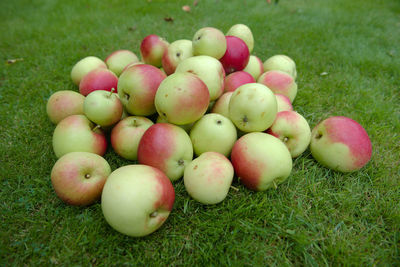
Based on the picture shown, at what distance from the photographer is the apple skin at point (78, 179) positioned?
154 centimetres

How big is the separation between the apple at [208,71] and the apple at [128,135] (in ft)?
1.79

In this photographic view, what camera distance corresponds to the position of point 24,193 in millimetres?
1756

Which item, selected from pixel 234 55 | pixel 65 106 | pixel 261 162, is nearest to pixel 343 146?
pixel 261 162

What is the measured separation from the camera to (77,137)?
1802 mm

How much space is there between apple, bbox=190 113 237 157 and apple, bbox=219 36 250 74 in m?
0.74

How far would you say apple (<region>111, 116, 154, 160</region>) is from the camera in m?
1.84

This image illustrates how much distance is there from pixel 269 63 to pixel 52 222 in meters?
2.40

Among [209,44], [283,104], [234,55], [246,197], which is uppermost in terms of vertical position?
[209,44]

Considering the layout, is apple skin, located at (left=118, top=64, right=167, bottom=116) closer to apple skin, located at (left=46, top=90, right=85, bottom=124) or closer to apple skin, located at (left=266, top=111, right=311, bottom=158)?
apple skin, located at (left=46, top=90, right=85, bottom=124)

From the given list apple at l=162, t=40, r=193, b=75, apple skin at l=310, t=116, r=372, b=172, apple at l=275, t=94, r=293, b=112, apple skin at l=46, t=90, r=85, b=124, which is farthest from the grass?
apple at l=162, t=40, r=193, b=75

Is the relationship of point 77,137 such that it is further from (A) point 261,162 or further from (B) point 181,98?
(A) point 261,162

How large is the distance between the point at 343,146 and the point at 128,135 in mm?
1586

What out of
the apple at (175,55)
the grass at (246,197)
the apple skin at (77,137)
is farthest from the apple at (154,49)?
the grass at (246,197)

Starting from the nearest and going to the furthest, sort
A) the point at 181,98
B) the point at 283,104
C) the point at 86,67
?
1. the point at 181,98
2. the point at 283,104
3. the point at 86,67
